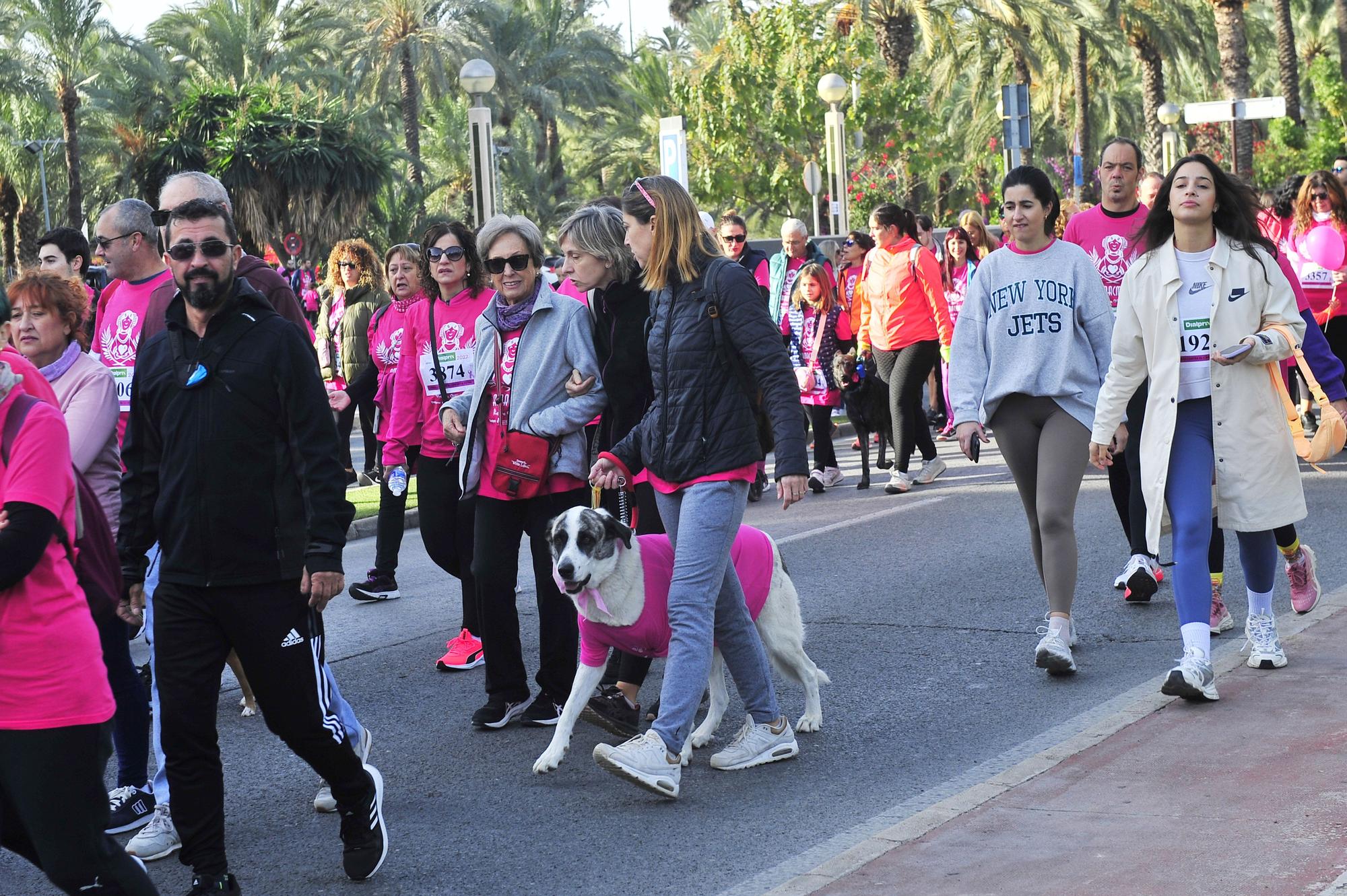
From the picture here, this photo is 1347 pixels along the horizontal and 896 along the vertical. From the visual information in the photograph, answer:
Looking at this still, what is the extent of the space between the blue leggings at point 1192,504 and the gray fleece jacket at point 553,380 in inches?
86.6

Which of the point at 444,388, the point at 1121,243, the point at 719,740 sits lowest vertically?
the point at 719,740

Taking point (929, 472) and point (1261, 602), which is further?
point (929, 472)

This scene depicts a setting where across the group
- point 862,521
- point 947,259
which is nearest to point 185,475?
point 862,521

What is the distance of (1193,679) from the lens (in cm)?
583

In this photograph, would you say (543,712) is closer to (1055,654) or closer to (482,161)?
(1055,654)

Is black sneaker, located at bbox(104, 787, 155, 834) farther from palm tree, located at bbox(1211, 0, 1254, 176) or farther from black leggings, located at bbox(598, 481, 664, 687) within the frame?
palm tree, located at bbox(1211, 0, 1254, 176)

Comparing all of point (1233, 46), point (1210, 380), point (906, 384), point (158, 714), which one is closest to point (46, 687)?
point (158, 714)

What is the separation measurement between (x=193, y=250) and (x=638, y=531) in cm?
244

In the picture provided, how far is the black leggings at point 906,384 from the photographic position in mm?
12539

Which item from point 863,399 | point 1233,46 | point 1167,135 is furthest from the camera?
point 1167,135

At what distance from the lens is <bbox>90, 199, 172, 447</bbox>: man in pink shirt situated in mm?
6027

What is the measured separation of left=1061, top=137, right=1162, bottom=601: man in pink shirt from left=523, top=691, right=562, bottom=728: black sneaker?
308 centimetres

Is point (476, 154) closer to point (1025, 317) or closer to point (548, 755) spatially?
point (1025, 317)

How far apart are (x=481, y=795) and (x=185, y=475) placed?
5.71ft
